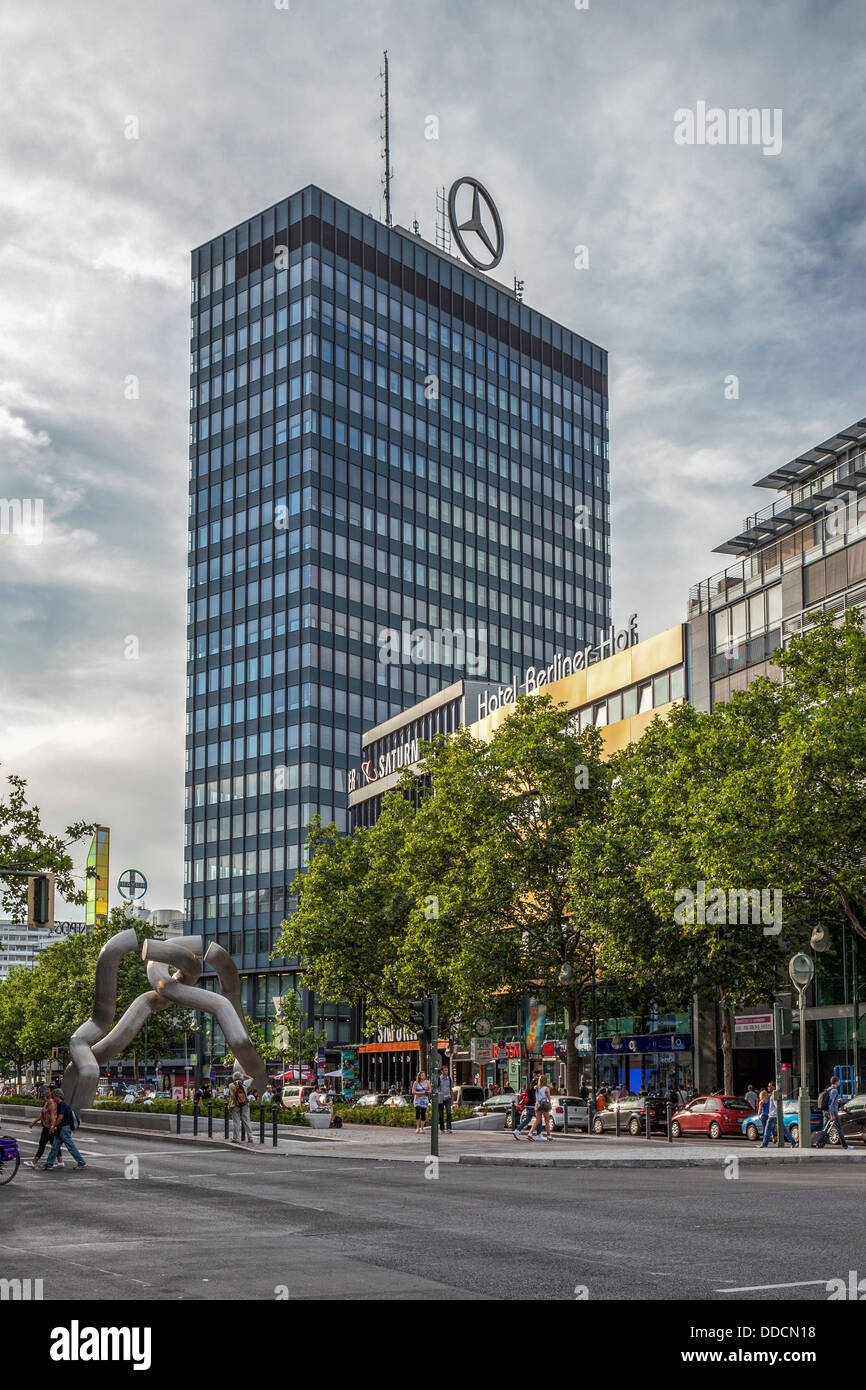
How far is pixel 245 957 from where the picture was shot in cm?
11794

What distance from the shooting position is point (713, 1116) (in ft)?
148

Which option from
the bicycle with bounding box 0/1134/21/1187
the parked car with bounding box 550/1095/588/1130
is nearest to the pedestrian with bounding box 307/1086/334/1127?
the parked car with bounding box 550/1095/588/1130

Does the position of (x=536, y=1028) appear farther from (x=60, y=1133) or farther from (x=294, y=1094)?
(x=60, y=1133)

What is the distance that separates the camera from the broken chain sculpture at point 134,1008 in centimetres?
4200

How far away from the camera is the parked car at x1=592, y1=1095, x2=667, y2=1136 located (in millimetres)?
47625

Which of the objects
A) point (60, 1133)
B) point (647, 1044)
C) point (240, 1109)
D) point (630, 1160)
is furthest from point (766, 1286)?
point (647, 1044)

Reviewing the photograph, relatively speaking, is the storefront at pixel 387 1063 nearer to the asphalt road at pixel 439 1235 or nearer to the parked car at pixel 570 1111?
the parked car at pixel 570 1111

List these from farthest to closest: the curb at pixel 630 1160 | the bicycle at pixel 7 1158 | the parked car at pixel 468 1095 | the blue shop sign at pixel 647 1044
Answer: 1. the parked car at pixel 468 1095
2. the blue shop sign at pixel 647 1044
3. the curb at pixel 630 1160
4. the bicycle at pixel 7 1158

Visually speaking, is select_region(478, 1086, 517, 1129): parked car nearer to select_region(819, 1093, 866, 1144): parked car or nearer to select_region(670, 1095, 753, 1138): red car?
select_region(670, 1095, 753, 1138): red car

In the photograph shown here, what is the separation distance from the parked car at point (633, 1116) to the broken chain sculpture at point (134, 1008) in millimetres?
11996

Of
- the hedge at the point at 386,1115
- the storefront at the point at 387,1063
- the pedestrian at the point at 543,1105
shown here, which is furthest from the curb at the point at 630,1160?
the storefront at the point at 387,1063

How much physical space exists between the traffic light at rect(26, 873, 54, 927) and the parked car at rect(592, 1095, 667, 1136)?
25.2m

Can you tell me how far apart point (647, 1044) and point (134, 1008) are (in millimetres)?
27584

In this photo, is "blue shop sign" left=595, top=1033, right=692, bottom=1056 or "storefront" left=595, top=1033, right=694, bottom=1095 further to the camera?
"storefront" left=595, top=1033, right=694, bottom=1095
